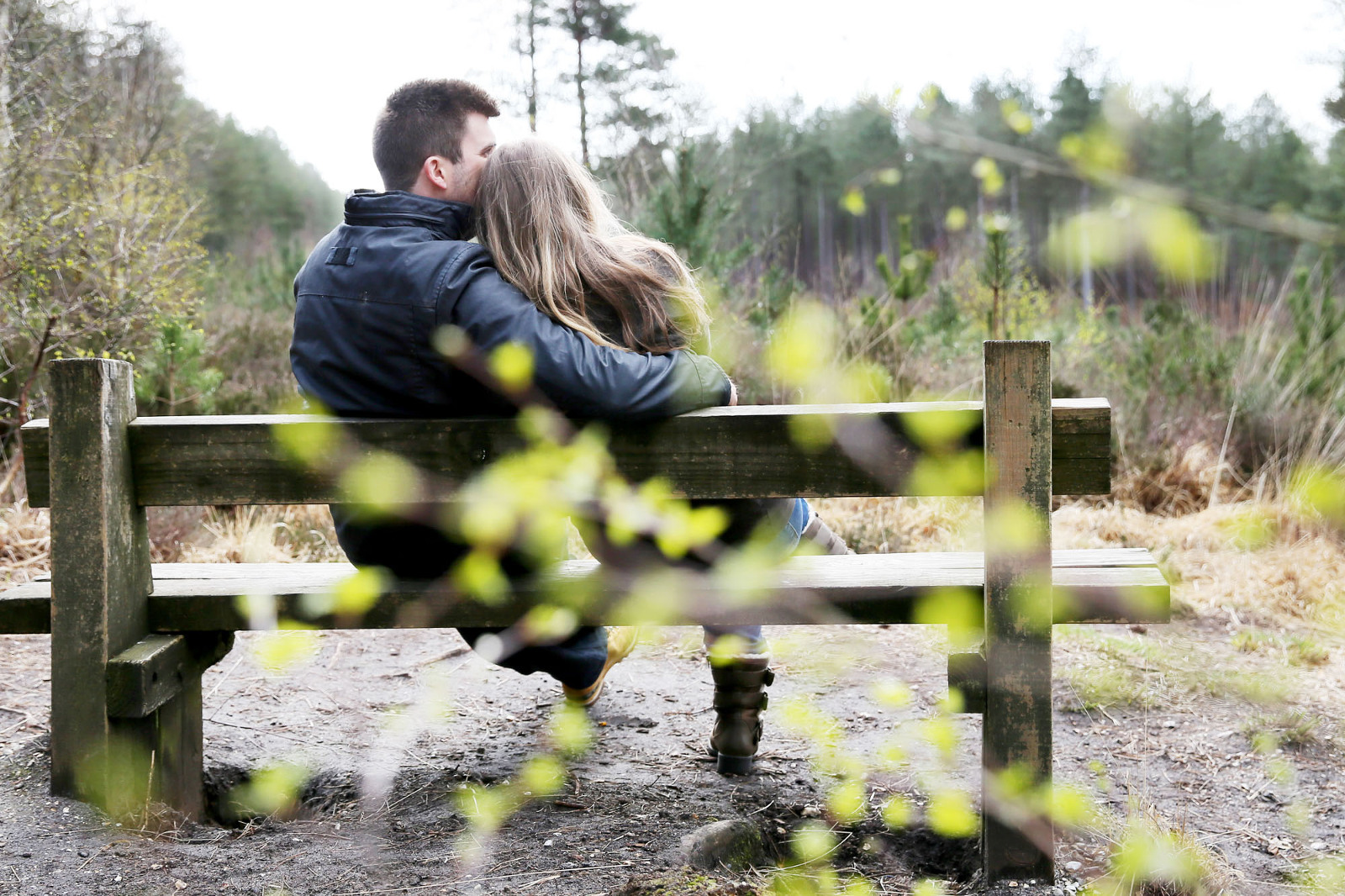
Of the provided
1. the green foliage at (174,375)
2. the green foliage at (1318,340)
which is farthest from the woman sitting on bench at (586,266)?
the green foliage at (1318,340)

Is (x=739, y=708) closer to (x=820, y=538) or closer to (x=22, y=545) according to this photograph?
(x=820, y=538)

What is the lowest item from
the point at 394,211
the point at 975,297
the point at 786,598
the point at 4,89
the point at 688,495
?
the point at 786,598

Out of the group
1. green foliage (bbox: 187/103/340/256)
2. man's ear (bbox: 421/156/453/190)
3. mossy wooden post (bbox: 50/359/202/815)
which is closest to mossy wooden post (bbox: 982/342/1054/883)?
man's ear (bbox: 421/156/453/190)

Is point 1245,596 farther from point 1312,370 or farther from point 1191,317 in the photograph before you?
point 1191,317

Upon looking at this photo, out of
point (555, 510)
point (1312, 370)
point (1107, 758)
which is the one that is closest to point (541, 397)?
point (555, 510)

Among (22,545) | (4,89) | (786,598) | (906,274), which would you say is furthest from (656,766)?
(4,89)

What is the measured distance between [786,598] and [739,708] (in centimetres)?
64

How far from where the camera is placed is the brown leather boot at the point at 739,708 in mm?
2449

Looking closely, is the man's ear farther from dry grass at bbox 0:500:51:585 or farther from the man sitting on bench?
dry grass at bbox 0:500:51:585

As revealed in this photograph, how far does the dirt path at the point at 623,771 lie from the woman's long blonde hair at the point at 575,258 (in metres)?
1.03

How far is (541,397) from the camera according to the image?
75.3 inches

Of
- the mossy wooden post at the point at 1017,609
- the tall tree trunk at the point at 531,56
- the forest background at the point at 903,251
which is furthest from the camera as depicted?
the tall tree trunk at the point at 531,56

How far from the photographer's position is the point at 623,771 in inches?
101

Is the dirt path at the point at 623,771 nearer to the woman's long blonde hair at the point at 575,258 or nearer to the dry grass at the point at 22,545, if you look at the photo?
the dry grass at the point at 22,545
